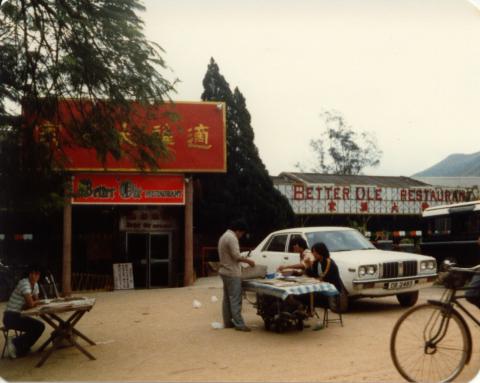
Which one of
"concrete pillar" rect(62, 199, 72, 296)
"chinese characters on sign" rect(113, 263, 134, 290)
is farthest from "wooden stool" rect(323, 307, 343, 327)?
"chinese characters on sign" rect(113, 263, 134, 290)

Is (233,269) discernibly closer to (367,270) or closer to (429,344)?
(367,270)

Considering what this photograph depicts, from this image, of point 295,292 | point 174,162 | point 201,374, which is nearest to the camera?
point 201,374

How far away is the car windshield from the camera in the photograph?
10812 mm

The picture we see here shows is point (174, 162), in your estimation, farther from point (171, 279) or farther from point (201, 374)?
point (201, 374)

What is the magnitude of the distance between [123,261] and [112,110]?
30.1 feet

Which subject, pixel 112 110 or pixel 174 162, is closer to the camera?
pixel 112 110

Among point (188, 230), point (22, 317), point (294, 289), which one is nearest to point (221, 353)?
point (294, 289)

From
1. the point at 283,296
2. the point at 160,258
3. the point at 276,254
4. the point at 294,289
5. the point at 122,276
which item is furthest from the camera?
the point at 160,258

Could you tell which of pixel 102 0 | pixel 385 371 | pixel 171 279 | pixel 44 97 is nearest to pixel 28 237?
pixel 171 279

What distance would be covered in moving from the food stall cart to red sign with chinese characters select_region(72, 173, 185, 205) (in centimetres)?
759

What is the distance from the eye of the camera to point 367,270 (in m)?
9.48

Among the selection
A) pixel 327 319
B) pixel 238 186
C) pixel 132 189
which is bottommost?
pixel 327 319

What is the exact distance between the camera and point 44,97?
887 cm

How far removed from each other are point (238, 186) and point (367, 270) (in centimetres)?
1099
